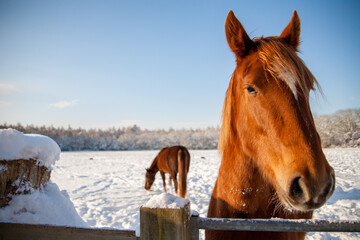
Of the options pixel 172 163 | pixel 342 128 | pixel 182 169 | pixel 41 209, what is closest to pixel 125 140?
pixel 172 163

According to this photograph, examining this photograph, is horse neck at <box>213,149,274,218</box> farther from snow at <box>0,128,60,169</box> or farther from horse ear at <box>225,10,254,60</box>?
snow at <box>0,128,60,169</box>

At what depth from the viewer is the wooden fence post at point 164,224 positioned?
0.98 metres

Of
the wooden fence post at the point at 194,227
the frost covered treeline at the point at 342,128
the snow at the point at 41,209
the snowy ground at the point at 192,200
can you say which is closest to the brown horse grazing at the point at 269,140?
the wooden fence post at the point at 194,227

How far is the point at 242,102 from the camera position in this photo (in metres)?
1.46

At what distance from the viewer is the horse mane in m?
1.23

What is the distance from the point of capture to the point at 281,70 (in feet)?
4.06

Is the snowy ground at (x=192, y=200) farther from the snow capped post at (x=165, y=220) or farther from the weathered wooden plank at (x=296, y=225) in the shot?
the snow capped post at (x=165, y=220)

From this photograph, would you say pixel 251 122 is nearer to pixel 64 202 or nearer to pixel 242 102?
pixel 242 102

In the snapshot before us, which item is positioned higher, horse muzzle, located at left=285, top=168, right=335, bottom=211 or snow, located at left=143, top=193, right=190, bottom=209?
horse muzzle, located at left=285, top=168, right=335, bottom=211

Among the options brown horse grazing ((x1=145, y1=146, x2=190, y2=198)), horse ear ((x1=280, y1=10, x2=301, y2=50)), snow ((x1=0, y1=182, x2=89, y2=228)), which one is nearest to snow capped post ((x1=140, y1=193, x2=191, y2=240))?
snow ((x1=0, y1=182, x2=89, y2=228))

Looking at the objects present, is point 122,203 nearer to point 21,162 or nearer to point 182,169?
point 182,169

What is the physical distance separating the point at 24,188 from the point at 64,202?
0.48 meters

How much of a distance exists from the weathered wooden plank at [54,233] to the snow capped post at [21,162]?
363 millimetres

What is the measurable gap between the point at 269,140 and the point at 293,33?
101cm
